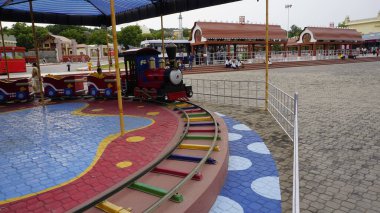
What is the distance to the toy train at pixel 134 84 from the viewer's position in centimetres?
1050

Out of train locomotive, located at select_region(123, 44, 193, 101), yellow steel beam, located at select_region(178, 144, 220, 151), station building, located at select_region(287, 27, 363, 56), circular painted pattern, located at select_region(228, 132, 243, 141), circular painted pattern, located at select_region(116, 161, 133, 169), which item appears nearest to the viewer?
circular painted pattern, located at select_region(116, 161, 133, 169)

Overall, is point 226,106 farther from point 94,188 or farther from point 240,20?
point 240,20

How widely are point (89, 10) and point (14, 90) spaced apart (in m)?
6.06

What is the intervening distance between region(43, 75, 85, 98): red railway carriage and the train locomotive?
327cm

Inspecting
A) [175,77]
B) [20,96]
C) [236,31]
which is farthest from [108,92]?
[236,31]

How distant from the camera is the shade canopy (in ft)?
39.3

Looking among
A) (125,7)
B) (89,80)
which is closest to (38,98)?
(89,80)

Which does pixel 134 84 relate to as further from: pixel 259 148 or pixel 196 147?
pixel 259 148

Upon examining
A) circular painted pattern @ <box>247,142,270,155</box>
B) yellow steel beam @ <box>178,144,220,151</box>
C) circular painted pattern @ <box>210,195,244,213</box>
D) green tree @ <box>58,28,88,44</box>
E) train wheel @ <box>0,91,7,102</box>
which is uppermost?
green tree @ <box>58,28,88,44</box>

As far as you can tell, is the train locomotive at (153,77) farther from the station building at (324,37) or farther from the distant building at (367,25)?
the distant building at (367,25)

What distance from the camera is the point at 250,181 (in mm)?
4801

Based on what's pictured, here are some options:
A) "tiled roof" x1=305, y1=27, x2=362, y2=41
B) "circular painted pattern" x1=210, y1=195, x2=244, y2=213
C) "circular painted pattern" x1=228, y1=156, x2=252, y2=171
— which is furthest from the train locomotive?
"tiled roof" x1=305, y1=27, x2=362, y2=41

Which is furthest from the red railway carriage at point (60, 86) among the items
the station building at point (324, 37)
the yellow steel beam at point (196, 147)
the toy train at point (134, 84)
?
the station building at point (324, 37)

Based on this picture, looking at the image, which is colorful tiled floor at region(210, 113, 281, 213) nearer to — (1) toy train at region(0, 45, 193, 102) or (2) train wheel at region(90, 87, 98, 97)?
(1) toy train at region(0, 45, 193, 102)
